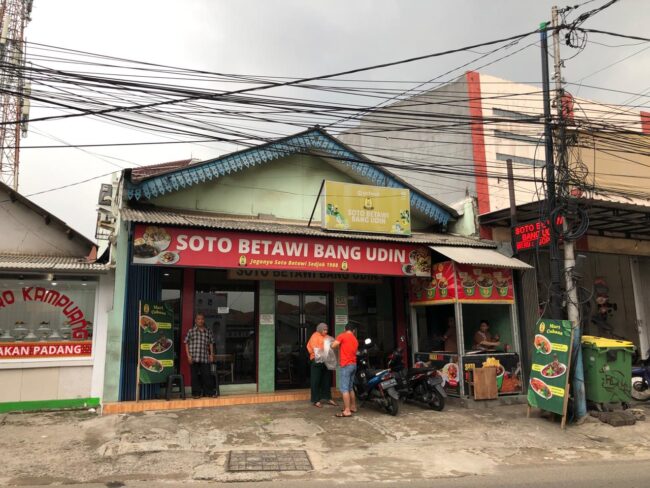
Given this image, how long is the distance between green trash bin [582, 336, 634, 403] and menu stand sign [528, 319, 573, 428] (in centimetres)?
71

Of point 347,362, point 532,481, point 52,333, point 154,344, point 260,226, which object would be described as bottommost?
point 532,481

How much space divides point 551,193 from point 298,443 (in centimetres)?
643

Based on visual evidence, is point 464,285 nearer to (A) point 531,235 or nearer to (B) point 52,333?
(A) point 531,235

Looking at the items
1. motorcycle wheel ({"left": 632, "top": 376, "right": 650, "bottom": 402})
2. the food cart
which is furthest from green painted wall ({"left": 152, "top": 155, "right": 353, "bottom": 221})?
motorcycle wheel ({"left": 632, "top": 376, "right": 650, "bottom": 402})

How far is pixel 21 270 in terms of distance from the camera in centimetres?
891

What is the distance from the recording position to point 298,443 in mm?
7328

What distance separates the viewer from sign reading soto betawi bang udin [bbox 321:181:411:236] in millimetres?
10742

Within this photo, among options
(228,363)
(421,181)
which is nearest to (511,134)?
(421,181)

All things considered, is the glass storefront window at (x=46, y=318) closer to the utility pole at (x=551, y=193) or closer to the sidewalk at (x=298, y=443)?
the sidewalk at (x=298, y=443)

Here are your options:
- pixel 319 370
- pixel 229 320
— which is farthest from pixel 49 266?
pixel 319 370

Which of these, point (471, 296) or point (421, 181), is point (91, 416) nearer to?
point (471, 296)

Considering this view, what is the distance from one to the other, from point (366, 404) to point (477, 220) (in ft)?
17.6

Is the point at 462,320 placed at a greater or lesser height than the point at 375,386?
greater

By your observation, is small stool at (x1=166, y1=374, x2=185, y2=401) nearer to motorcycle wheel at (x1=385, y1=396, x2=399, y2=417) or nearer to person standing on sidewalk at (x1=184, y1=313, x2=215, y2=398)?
person standing on sidewalk at (x1=184, y1=313, x2=215, y2=398)
